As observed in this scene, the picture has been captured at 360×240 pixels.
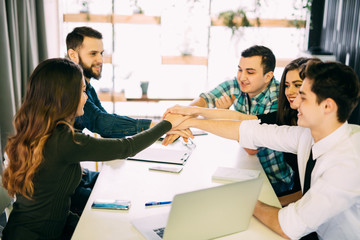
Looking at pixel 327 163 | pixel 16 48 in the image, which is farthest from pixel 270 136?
pixel 16 48

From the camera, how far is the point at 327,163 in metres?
1.25

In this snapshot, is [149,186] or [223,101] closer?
[149,186]

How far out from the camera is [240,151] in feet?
6.73

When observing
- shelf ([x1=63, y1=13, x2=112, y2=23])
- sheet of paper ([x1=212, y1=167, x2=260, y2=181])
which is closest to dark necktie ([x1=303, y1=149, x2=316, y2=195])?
sheet of paper ([x1=212, y1=167, x2=260, y2=181])

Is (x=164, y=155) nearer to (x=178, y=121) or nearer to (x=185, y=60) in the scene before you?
(x=178, y=121)

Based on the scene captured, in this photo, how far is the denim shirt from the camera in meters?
2.10

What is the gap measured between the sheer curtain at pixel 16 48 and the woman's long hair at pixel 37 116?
2085 millimetres

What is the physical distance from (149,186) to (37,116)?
0.54m

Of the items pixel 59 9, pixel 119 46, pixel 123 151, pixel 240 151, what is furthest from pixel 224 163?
pixel 59 9

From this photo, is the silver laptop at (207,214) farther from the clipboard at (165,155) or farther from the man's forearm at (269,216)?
the clipboard at (165,155)

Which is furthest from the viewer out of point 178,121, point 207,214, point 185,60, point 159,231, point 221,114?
point 185,60

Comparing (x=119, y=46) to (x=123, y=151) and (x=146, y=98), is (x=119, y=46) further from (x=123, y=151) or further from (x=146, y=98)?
(x=123, y=151)

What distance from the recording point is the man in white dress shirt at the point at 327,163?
117cm

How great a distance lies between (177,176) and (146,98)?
2874mm
